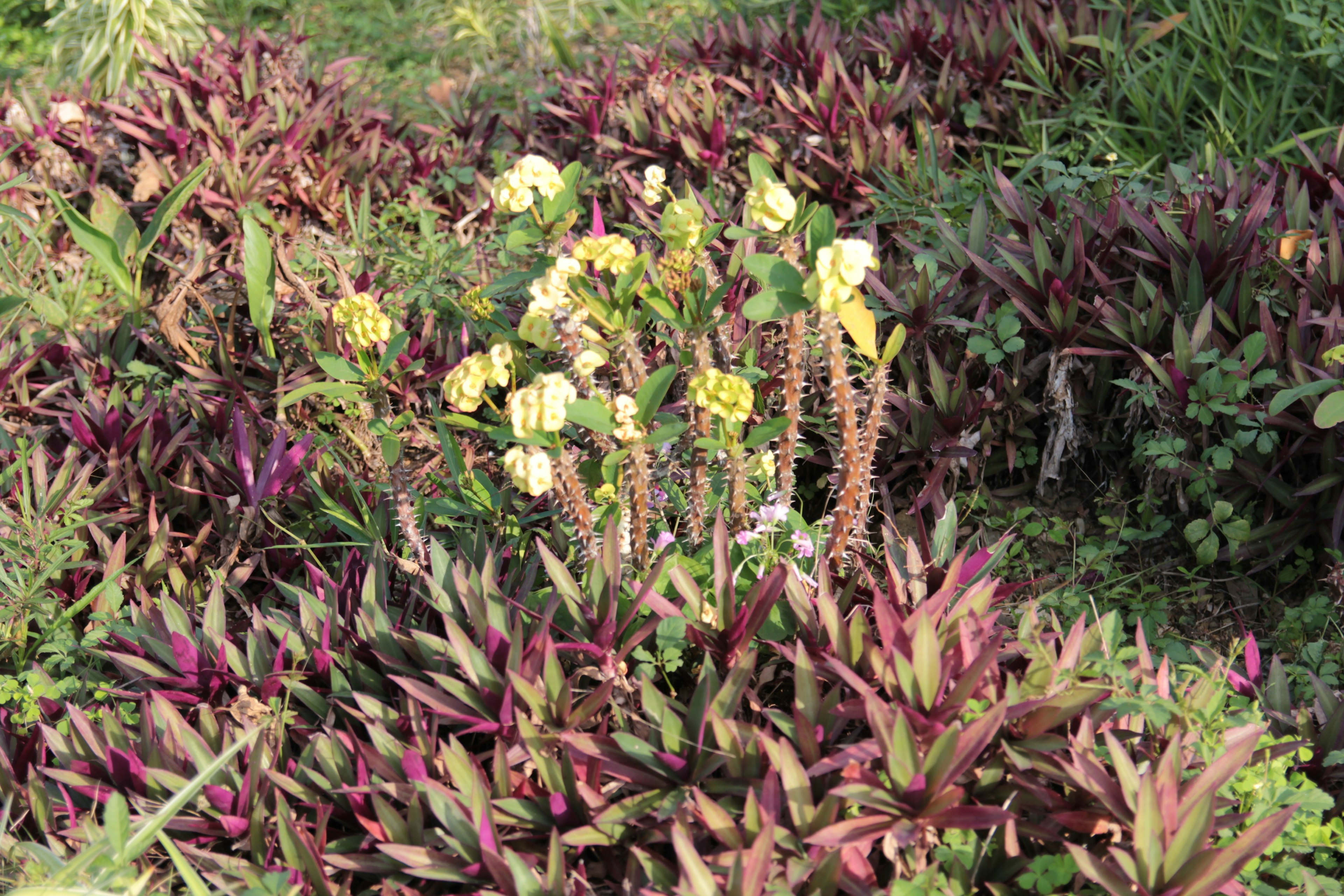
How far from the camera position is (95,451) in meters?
2.78

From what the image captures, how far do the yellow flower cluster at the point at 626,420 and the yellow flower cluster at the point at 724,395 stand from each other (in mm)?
108

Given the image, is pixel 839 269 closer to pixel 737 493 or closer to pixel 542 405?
pixel 542 405

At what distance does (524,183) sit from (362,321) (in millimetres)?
418

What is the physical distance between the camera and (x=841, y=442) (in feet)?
6.40

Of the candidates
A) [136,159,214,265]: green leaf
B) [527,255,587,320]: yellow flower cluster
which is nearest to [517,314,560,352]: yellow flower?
[527,255,587,320]: yellow flower cluster

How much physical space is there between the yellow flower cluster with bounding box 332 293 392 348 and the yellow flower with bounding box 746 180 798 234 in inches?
29.6

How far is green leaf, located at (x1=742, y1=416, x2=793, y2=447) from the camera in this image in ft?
5.98

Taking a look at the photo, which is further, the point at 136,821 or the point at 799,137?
the point at 799,137

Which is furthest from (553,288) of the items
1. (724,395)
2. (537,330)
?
(724,395)

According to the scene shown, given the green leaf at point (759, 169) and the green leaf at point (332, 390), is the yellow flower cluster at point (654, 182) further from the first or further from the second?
the green leaf at point (332, 390)

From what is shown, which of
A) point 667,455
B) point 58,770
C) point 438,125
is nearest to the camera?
point 58,770

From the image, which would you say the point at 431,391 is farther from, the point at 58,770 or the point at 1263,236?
the point at 1263,236

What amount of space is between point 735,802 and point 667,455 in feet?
3.25

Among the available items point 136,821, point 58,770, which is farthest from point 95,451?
Answer: point 136,821
